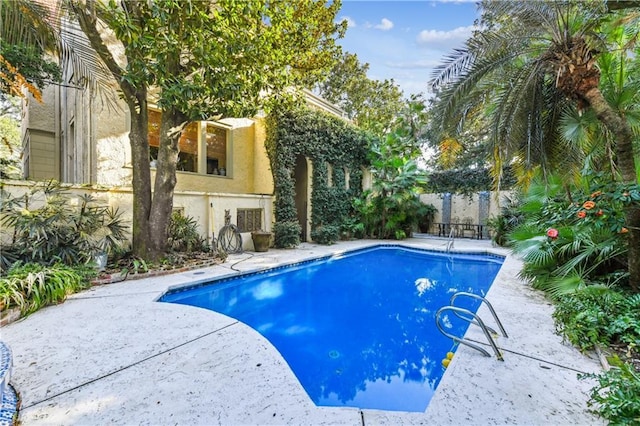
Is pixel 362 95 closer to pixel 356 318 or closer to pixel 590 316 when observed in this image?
pixel 356 318

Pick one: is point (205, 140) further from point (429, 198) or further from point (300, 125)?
point (429, 198)

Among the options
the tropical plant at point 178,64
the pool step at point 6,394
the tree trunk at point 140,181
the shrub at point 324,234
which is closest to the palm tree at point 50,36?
the tropical plant at point 178,64

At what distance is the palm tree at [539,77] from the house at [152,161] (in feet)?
25.2

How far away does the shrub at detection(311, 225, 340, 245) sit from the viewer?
40.9ft

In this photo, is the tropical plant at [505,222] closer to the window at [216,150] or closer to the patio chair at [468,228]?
the patio chair at [468,228]

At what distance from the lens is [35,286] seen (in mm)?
4430

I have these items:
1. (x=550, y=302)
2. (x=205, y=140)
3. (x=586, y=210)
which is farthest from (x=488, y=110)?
(x=205, y=140)

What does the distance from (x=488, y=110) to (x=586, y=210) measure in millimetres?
3291

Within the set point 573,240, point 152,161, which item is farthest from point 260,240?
point 573,240

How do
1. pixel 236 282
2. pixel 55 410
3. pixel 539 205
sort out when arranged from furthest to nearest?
1. pixel 236 282
2. pixel 539 205
3. pixel 55 410

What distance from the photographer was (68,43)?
5371 millimetres

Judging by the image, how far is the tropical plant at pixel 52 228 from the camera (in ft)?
17.7

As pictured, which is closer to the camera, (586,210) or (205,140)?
(586,210)

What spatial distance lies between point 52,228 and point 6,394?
14.7 feet
